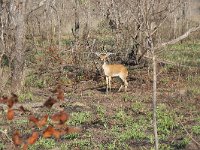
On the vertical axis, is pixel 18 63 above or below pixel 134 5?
below

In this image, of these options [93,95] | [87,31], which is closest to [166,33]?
[87,31]

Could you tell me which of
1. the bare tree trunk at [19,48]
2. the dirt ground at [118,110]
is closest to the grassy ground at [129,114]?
the dirt ground at [118,110]

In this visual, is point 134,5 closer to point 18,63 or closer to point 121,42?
point 121,42

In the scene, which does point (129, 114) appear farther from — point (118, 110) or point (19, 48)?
point (19, 48)

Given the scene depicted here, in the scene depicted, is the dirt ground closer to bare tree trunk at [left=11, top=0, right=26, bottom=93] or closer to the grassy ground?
the grassy ground

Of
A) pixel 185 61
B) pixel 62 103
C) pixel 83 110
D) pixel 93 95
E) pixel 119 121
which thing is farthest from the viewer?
pixel 185 61

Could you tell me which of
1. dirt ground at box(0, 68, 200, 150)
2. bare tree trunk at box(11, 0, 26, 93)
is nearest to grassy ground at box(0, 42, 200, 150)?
dirt ground at box(0, 68, 200, 150)

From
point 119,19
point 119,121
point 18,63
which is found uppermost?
point 119,19

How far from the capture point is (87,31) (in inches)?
760

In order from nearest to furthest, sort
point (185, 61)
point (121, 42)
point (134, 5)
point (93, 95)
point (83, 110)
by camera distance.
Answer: point (83, 110) < point (93, 95) < point (134, 5) < point (121, 42) < point (185, 61)

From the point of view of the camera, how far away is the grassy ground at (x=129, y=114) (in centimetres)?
915

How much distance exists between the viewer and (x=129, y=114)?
11.8 m

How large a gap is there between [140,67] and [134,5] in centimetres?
218

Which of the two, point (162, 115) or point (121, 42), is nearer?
point (162, 115)
